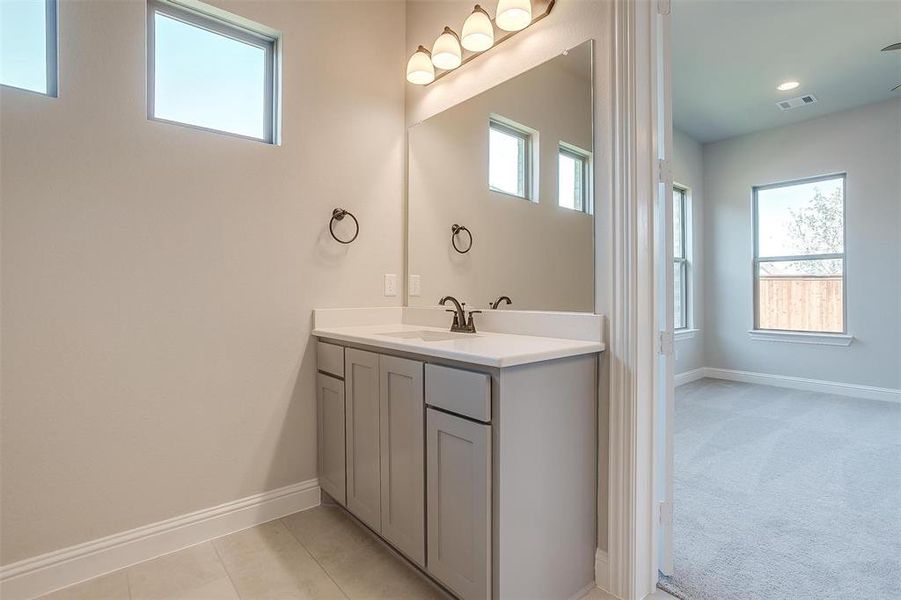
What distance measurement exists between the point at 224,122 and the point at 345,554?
196 centimetres

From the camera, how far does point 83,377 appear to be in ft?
5.49

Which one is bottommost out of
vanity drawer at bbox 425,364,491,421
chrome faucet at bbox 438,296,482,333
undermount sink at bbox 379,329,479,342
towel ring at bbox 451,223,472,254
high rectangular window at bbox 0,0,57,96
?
vanity drawer at bbox 425,364,491,421

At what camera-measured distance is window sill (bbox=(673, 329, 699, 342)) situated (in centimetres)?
505

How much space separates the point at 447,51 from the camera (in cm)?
218

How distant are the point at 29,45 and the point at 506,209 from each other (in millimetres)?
1927

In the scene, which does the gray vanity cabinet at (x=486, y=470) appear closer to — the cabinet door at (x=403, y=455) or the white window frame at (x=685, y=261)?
the cabinet door at (x=403, y=455)

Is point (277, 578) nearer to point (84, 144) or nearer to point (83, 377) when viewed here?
point (83, 377)

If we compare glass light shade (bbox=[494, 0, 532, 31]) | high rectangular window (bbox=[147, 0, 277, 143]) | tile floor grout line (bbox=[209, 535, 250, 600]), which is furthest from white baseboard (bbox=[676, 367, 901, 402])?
high rectangular window (bbox=[147, 0, 277, 143])

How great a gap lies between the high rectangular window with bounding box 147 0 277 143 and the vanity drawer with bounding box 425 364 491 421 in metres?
1.49

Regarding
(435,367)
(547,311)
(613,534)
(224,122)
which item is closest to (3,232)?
(224,122)

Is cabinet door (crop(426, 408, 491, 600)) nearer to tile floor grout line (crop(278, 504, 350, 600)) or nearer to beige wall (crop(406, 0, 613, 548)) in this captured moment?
tile floor grout line (crop(278, 504, 350, 600))

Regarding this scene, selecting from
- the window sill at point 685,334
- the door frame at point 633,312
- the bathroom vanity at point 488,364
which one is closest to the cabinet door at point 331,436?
the bathroom vanity at point 488,364

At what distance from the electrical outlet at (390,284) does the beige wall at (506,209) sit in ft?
0.37

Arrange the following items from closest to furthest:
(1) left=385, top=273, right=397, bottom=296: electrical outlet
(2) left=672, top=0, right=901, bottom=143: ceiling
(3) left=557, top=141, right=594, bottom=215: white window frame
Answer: (3) left=557, top=141, right=594, bottom=215: white window frame, (1) left=385, top=273, right=397, bottom=296: electrical outlet, (2) left=672, top=0, right=901, bottom=143: ceiling
